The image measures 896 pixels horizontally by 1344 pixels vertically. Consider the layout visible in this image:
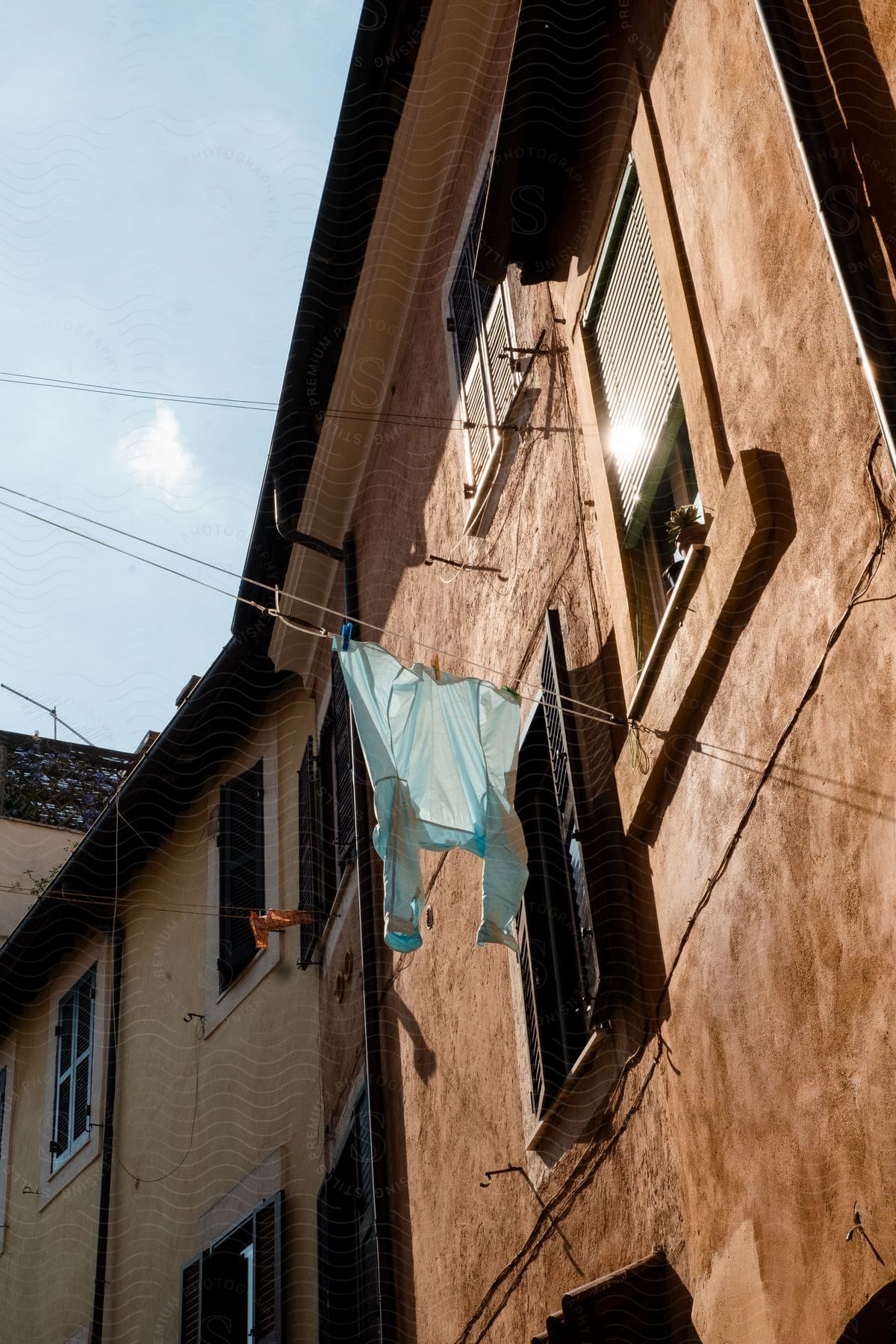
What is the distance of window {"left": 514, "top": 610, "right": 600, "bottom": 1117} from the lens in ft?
17.1

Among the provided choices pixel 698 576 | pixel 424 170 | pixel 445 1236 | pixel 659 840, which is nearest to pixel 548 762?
pixel 659 840

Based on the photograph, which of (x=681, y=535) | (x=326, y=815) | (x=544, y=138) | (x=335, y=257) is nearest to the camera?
A: (x=681, y=535)

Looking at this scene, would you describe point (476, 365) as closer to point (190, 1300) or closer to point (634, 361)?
point (634, 361)

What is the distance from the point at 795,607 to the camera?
3.71 metres

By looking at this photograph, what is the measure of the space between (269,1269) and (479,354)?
5349 mm

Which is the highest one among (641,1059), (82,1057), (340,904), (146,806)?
(146,806)

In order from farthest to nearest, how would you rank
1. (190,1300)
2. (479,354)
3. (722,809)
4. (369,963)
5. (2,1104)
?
(2,1104), (190,1300), (369,963), (479,354), (722,809)

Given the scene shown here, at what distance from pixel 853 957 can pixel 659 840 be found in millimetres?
1467

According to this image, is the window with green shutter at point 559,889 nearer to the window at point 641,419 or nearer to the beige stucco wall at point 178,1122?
the window at point 641,419

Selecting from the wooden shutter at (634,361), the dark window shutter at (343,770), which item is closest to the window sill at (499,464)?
the wooden shutter at (634,361)

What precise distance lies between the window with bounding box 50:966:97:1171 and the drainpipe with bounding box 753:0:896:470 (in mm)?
10204

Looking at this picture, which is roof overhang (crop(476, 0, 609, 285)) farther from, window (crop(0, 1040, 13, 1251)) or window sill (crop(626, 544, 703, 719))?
window (crop(0, 1040, 13, 1251))

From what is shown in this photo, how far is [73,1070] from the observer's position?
12.5m

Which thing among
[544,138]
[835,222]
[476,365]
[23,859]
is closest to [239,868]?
[476,365]
